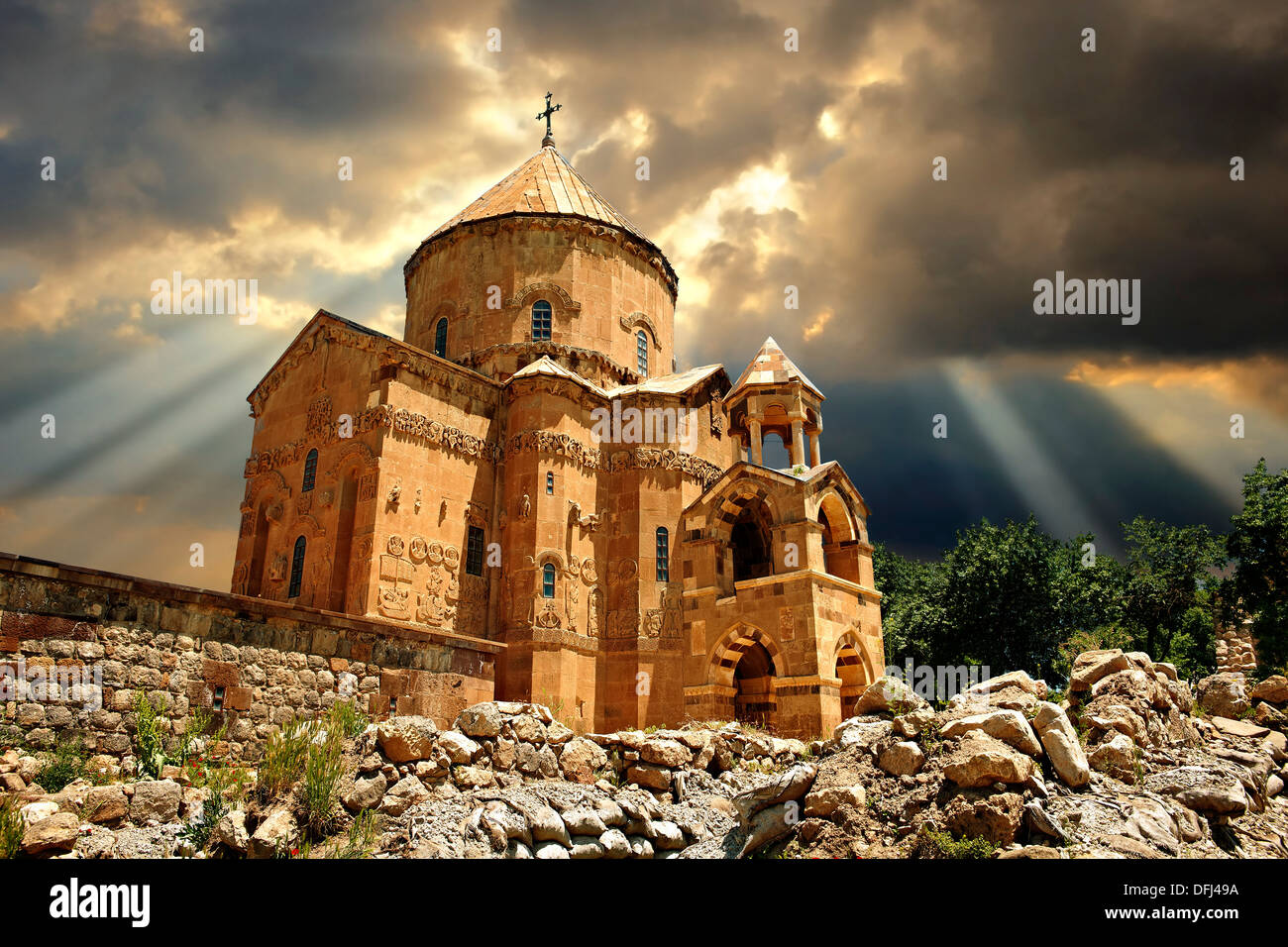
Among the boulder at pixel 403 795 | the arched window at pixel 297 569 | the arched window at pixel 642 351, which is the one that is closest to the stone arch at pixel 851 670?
the arched window at pixel 642 351

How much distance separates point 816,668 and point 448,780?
10.9 metres

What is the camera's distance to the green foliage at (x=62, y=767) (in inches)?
343

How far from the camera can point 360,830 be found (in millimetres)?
9016

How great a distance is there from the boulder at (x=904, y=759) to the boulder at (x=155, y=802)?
7.95m

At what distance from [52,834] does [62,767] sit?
139 centimetres

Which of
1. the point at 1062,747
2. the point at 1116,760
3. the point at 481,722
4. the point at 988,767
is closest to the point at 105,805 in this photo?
the point at 481,722

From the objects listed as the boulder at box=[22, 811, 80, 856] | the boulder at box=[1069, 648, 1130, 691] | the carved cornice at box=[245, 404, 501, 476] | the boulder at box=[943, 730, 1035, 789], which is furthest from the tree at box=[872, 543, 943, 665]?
the boulder at box=[22, 811, 80, 856]

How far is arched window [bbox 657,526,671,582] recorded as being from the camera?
23.1 m

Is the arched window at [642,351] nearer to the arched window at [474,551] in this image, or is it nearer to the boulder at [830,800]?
the arched window at [474,551]

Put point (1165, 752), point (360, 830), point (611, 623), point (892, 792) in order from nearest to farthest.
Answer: point (360, 830), point (892, 792), point (1165, 752), point (611, 623)

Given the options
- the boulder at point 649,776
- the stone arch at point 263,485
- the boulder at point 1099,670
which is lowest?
the boulder at point 649,776
